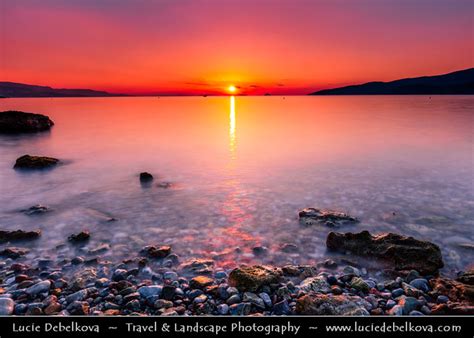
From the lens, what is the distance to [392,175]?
627 inches

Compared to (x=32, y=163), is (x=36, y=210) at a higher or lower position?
lower

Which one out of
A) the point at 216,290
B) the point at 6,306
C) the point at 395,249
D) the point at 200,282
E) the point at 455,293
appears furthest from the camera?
the point at 395,249

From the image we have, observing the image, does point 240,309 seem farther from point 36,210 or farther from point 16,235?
point 36,210

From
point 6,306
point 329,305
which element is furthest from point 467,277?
point 6,306

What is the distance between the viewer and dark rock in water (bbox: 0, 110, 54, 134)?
1441 inches

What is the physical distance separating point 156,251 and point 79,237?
2.47 metres

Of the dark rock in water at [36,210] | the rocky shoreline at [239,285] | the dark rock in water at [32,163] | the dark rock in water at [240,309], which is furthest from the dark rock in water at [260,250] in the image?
the dark rock in water at [32,163]

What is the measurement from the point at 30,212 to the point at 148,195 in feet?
13.2

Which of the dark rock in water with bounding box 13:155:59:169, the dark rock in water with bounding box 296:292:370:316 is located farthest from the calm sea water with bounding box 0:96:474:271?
the dark rock in water with bounding box 296:292:370:316

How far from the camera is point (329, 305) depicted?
5164 mm

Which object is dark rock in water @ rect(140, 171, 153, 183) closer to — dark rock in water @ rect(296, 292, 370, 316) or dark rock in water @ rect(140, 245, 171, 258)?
dark rock in water @ rect(140, 245, 171, 258)

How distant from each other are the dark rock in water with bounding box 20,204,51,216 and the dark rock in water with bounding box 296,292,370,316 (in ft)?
31.1
